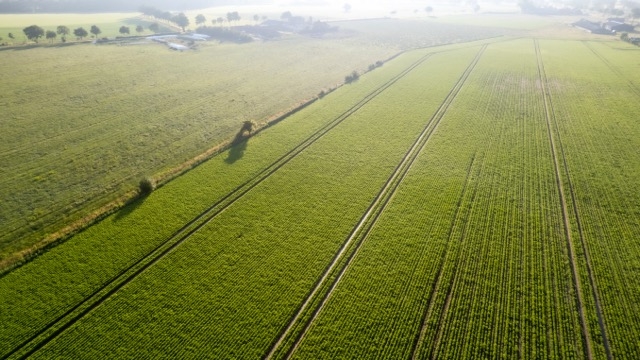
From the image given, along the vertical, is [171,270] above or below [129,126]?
below

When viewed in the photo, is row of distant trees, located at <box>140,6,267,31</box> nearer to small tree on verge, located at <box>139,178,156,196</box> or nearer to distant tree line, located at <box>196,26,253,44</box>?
distant tree line, located at <box>196,26,253,44</box>

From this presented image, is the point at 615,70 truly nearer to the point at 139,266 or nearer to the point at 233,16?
the point at 139,266

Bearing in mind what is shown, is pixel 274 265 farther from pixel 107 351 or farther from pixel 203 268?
pixel 107 351

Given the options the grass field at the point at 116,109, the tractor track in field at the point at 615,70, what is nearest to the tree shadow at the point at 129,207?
the grass field at the point at 116,109

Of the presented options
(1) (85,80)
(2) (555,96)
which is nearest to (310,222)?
(2) (555,96)

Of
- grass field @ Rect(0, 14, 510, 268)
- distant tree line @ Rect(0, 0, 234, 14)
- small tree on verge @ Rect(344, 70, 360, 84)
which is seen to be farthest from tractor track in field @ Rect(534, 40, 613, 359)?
distant tree line @ Rect(0, 0, 234, 14)

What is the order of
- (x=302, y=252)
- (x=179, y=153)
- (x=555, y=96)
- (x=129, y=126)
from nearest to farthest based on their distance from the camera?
(x=302, y=252) < (x=179, y=153) < (x=129, y=126) < (x=555, y=96)

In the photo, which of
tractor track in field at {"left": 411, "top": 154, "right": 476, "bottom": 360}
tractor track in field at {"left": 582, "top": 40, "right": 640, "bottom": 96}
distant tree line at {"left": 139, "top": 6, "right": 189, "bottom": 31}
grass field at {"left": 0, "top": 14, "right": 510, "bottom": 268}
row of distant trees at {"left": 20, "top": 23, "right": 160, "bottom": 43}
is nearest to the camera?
tractor track in field at {"left": 411, "top": 154, "right": 476, "bottom": 360}
